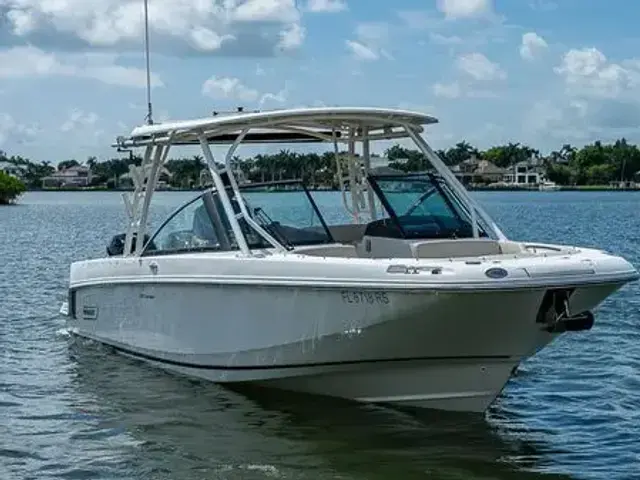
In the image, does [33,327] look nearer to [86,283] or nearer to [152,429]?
[86,283]

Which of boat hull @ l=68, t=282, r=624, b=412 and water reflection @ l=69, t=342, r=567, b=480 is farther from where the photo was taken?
boat hull @ l=68, t=282, r=624, b=412

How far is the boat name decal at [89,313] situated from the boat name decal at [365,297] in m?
5.05

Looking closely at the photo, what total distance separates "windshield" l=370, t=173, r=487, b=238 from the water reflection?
1.93 m

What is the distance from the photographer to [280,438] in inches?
452

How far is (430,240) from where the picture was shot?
40.3 ft

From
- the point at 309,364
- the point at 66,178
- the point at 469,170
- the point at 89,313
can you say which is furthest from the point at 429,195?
the point at 66,178

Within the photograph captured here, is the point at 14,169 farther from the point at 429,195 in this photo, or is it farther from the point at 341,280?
the point at 341,280

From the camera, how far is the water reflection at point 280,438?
10.5 metres

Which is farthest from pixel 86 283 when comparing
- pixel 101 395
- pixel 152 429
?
pixel 152 429

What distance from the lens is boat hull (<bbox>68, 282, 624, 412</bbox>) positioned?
35.1 ft

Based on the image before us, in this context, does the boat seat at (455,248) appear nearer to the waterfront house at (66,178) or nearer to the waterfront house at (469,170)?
the waterfront house at (469,170)

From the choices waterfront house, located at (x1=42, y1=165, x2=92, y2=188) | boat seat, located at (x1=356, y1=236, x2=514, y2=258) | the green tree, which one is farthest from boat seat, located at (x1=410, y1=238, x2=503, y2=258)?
waterfront house, located at (x1=42, y1=165, x2=92, y2=188)

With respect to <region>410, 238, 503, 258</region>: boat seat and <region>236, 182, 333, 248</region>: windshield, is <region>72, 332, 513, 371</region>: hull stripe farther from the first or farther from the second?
<region>236, 182, 333, 248</region>: windshield

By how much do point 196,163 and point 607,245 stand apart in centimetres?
3126
